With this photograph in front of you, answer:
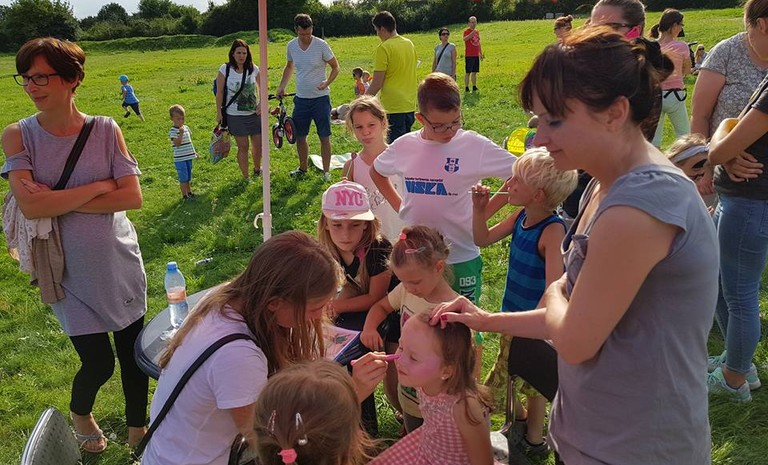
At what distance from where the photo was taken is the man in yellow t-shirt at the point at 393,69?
693 cm

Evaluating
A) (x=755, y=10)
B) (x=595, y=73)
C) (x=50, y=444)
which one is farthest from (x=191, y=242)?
(x=595, y=73)

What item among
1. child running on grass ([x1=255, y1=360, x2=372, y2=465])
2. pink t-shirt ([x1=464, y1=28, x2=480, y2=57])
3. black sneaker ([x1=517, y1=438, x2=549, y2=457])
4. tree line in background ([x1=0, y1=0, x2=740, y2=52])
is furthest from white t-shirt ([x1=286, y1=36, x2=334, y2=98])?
tree line in background ([x1=0, y1=0, x2=740, y2=52])

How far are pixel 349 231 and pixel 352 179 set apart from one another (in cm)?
116

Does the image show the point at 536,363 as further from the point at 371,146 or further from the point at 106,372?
the point at 371,146

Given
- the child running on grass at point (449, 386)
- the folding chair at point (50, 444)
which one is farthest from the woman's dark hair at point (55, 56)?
the child running on grass at point (449, 386)

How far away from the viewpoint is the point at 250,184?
785 centimetres

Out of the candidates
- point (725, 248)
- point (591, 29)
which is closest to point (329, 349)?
point (591, 29)

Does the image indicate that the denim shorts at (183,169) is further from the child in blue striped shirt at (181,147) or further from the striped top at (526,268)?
the striped top at (526,268)

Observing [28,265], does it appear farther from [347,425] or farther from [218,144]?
[218,144]

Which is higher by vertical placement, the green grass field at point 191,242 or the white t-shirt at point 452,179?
the white t-shirt at point 452,179

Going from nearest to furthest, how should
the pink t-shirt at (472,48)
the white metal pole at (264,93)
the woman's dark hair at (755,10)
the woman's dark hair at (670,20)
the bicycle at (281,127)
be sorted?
the woman's dark hair at (755,10)
the white metal pole at (264,93)
the woman's dark hair at (670,20)
the bicycle at (281,127)
the pink t-shirt at (472,48)

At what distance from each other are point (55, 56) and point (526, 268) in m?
2.30

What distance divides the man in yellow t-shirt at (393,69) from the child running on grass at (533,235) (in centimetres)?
436

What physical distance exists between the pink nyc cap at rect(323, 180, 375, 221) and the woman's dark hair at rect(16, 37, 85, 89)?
128cm
